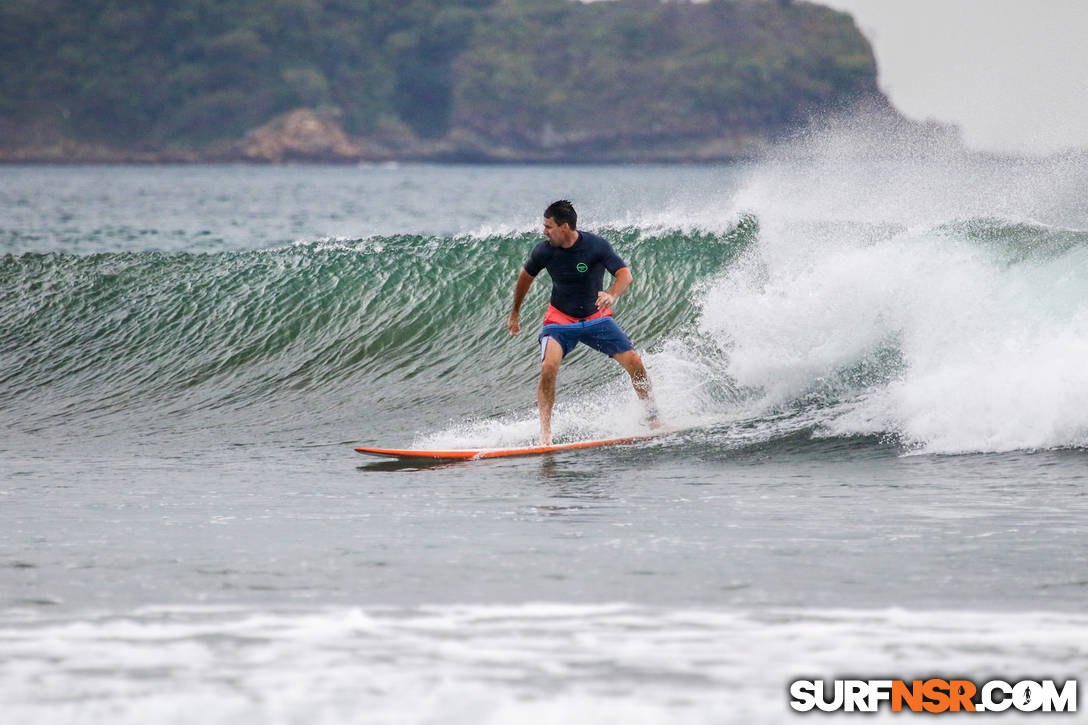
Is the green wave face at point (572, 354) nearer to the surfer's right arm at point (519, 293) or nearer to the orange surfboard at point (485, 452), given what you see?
the orange surfboard at point (485, 452)

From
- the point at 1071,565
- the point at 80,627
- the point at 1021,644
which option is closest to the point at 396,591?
the point at 80,627

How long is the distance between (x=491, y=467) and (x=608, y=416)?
162 cm

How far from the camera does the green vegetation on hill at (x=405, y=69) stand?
142m

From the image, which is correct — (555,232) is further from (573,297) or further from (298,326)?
(298,326)

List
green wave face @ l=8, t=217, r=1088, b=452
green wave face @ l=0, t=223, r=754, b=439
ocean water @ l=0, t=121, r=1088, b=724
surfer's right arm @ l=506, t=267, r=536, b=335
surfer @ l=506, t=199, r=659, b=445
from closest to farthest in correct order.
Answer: ocean water @ l=0, t=121, r=1088, b=724, surfer @ l=506, t=199, r=659, b=445, surfer's right arm @ l=506, t=267, r=536, b=335, green wave face @ l=8, t=217, r=1088, b=452, green wave face @ l=0, t=223, r=754, b=439

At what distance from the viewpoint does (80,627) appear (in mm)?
5094

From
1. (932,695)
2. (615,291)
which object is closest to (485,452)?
(615,291)

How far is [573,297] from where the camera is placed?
927cm

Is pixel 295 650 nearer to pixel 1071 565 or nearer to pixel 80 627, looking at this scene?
pixel 80 627

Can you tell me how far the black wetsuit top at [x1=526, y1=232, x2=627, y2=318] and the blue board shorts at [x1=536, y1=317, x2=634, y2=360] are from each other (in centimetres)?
8

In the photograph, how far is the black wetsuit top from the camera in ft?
29.9

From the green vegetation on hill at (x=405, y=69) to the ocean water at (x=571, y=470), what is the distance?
411 ft

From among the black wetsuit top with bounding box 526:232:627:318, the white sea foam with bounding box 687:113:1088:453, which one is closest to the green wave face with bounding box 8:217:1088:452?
the white sea foam with bounding box 687:113:1088:453

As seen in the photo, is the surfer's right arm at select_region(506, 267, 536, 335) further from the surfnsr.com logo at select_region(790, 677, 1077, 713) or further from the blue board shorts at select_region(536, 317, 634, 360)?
the surfnsr.com logo at select_region(790, 677, 1077, 713)
